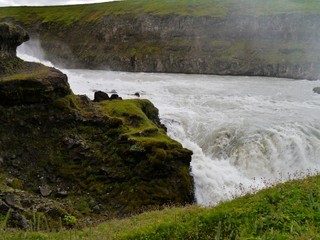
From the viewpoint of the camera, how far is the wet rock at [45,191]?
60.2 feet

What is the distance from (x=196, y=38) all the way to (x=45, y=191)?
288 feet

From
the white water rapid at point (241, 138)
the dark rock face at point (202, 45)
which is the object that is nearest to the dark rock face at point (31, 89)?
the white water rapid at point (241, 138)

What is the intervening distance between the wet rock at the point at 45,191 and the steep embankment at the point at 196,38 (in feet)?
245

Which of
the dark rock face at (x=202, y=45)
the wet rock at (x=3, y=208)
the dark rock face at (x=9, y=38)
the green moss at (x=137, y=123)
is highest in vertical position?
the dark rock face at (x=9, y=38)

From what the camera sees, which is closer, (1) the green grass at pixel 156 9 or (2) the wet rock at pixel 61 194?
(2) the wet rock at pixel 61 194

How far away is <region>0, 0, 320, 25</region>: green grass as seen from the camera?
10769 centimetres

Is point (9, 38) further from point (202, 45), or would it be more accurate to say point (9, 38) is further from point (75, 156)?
point (202, 45)

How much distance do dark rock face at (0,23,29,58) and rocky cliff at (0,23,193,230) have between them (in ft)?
1.47

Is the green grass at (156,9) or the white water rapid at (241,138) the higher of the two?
the green grass at (156,9)

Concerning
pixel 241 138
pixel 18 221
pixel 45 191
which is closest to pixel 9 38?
pixel 45 191

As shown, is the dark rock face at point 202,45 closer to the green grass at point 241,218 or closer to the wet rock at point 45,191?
the wet rock at point 45,191

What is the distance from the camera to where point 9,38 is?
1008 inches

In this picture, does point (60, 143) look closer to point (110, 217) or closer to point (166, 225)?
point (110, 217)


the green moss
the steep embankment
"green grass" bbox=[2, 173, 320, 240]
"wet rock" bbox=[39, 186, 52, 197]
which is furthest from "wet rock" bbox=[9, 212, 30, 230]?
the steep embankment
